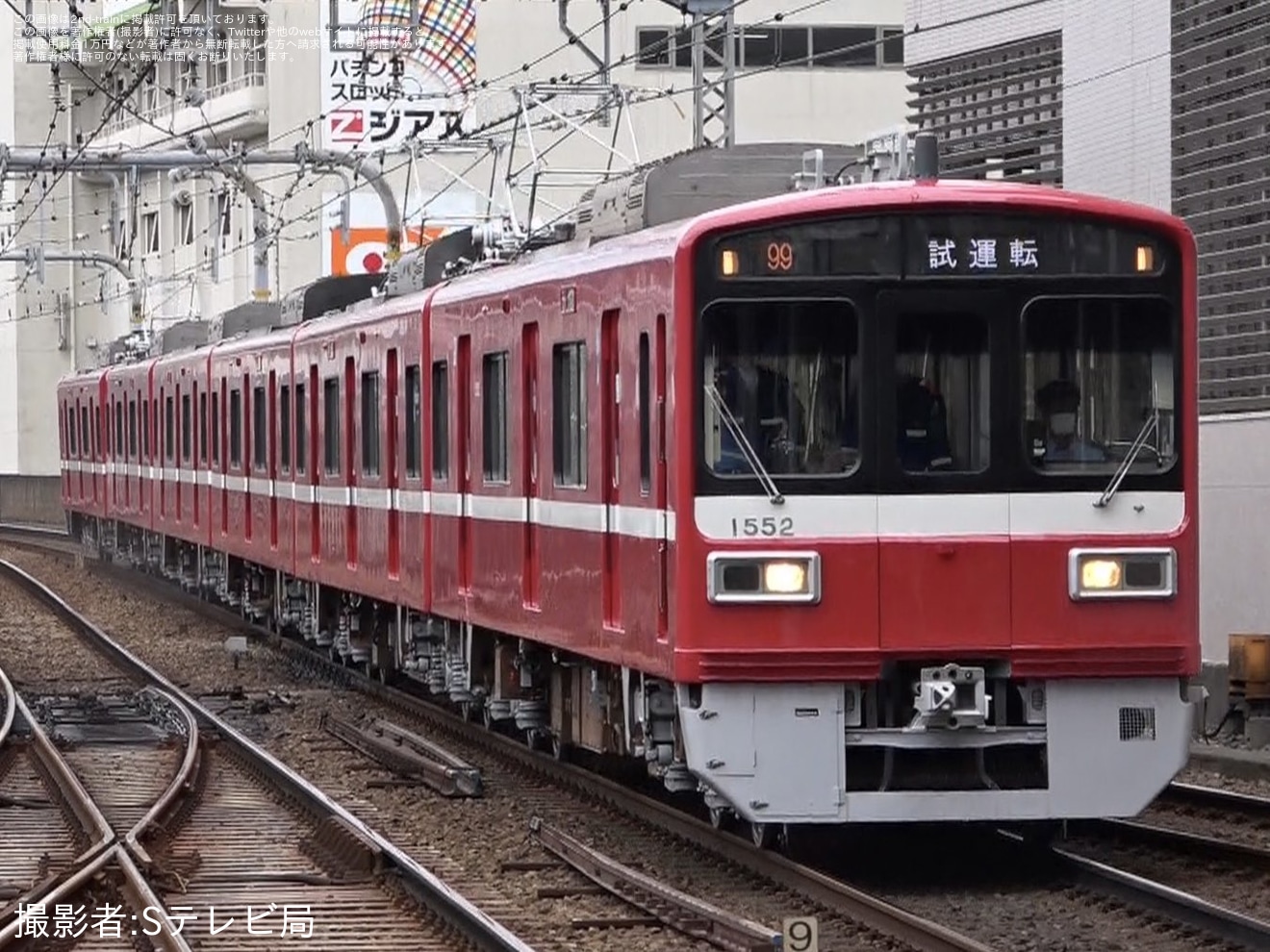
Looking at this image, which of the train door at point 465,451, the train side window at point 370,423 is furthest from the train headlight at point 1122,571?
the train side window at point 370,423

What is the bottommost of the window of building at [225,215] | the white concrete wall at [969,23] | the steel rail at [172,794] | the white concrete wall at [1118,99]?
the steel rail at [172,794]

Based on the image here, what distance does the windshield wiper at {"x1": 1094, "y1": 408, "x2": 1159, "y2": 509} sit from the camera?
1008cm

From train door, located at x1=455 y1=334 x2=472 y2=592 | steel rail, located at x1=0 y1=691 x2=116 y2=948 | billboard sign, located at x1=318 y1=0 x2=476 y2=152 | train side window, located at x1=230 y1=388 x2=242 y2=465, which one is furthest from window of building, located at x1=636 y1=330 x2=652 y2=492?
billboard sign, located at x1=318 y1=0 x2=476 y2=152

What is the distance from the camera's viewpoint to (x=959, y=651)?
9.97 meters

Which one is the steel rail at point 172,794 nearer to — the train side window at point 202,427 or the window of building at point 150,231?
the train side window at point 202,427

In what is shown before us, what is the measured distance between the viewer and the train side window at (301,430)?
20.6 meters

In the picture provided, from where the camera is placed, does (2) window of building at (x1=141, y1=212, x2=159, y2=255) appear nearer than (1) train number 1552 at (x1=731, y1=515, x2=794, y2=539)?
No

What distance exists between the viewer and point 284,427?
2192 cm

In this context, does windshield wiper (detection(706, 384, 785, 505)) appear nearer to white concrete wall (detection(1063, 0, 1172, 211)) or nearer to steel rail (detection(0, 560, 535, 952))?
steel rail (detection(0, 560, 535, 952))

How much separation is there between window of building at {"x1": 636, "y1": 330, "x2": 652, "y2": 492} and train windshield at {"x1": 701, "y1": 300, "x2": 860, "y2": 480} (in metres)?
0.57

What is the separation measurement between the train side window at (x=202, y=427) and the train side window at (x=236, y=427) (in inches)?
68.2

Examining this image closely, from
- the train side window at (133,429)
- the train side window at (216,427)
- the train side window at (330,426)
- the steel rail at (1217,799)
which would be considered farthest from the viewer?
the train side window at (133,429)

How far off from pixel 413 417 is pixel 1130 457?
6860 millimetres

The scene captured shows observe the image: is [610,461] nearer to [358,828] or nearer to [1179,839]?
[358,828]
